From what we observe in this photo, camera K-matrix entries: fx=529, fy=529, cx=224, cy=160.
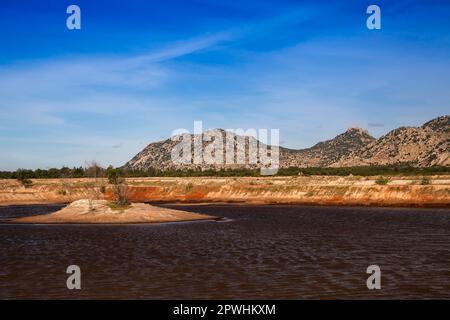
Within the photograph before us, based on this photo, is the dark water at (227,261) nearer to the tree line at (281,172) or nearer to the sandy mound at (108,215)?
the sandy mound at (108,215)

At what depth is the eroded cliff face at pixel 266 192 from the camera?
303ft

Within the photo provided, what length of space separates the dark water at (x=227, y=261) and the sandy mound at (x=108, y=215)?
646cm

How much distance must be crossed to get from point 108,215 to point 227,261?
33162 mm

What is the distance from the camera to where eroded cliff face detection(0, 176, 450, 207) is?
9238cm

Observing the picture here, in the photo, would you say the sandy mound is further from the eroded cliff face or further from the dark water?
the eroded cliff face

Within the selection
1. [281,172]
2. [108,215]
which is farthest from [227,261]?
[281,172]

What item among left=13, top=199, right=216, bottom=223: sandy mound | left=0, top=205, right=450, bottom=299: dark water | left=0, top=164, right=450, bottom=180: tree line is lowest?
left=0, top=205, right=450, bottom=299: dark water

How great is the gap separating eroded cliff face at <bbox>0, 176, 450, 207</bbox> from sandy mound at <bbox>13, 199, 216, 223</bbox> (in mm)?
21353

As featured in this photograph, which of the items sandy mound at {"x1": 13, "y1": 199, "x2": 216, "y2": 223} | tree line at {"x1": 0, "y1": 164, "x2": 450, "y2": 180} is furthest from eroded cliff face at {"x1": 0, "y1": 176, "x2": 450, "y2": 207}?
sandy mound at {"x1": 13, "y1": 199, "x2": 216, "y2": 223}

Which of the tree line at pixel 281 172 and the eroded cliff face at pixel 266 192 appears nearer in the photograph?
the eroded cliff face at pixel 266 192

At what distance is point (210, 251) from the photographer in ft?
122

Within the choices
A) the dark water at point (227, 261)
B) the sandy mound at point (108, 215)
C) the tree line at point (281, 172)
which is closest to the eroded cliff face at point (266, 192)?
the tree line at point (281, 172)
